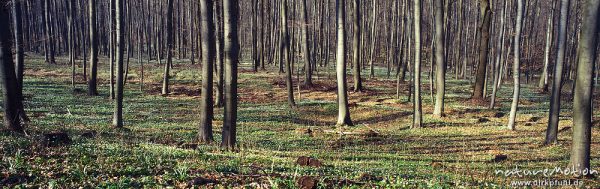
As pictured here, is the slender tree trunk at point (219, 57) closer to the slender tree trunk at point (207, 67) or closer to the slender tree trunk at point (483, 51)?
the slender tree trunk at point (207, 67)

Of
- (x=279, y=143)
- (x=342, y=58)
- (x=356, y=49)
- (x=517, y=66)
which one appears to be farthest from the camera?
(x=356, y=49)

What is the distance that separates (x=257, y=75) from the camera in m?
39.2

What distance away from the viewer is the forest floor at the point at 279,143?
7.43 metres

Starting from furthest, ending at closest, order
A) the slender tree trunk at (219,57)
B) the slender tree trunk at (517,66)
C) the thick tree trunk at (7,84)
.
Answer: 1. the slender tree trunk at (219,57)
2. the slender tree trunk at (517,66)
3. the thick tree trunk at (7,84)

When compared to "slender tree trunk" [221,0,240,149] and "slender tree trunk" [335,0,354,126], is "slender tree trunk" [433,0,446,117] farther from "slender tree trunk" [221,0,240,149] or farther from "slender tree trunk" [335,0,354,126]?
"slender tree trunk" [221,0,240,149]

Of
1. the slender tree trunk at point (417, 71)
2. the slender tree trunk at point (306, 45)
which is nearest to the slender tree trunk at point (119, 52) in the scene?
the slender tree trunk at point (306, 45)

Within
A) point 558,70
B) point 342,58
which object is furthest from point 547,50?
point 342,58

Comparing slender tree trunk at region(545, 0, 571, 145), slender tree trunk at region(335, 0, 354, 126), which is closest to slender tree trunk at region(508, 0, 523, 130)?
slender tree trunk at region(545, 0, 571, 145)

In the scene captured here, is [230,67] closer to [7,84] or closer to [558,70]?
[7,84]

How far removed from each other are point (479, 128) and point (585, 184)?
9.96m

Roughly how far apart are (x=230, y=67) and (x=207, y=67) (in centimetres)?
235

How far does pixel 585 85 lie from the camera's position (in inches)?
366

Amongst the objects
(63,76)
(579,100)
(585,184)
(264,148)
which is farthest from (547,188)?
(63,76)

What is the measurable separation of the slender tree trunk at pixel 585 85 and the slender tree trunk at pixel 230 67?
7.58 metres
